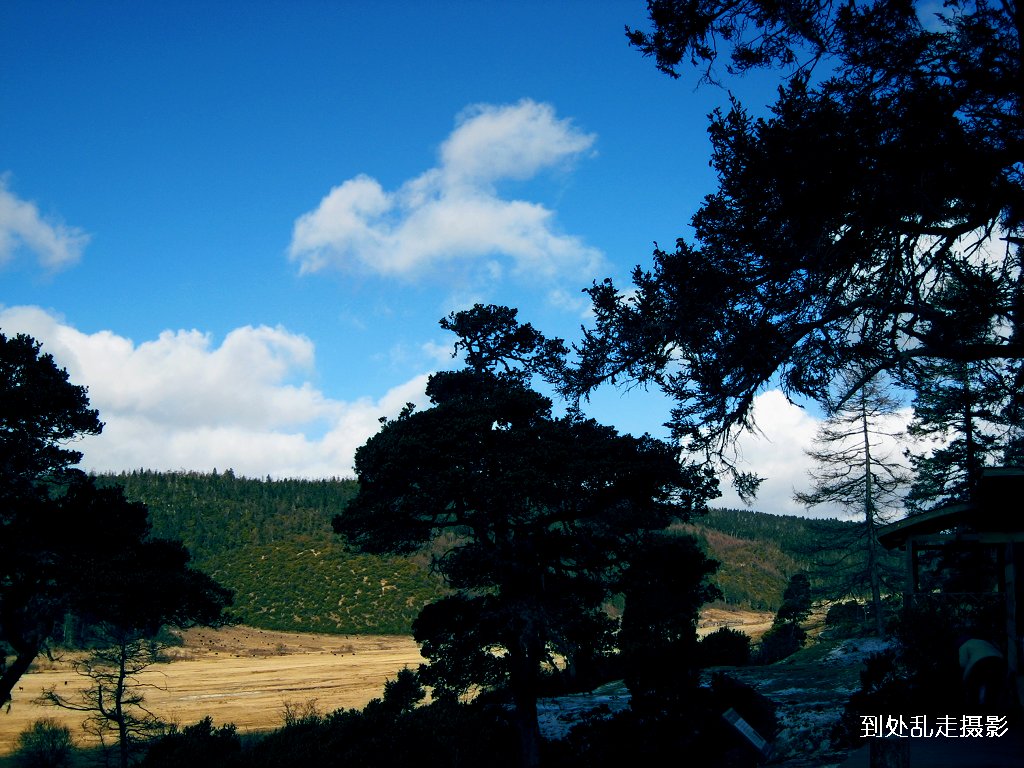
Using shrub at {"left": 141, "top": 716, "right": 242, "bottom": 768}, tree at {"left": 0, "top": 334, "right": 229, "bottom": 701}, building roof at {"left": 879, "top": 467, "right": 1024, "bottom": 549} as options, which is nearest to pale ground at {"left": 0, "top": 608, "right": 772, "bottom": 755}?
shrub at {"left": 141, "top": 716, "right": 242, "bottom": 768}

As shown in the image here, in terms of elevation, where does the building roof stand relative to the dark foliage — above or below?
above

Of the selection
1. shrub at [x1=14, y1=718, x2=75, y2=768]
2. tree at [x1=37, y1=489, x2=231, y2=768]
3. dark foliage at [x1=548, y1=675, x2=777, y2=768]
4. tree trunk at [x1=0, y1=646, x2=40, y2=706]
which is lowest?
shrub at [x1=14, y1=718, x2=75, y2=768]

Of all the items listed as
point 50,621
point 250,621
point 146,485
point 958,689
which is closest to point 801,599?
point 958,689

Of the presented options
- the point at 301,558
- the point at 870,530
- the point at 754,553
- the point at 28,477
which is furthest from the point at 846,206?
the point at 754,553

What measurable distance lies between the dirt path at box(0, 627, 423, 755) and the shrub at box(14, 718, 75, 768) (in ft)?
2.37

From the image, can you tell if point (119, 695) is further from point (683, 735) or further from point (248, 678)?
point (248, 678)

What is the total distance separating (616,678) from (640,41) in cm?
2930

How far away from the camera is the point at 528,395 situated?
2005 centimetres

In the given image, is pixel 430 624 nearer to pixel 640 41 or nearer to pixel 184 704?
pixel 640 41

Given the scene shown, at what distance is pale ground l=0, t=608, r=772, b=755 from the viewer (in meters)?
37.5

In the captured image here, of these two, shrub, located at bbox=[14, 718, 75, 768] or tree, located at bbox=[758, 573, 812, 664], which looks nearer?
shrub, located at bbox=[14, 718, 75, 768]

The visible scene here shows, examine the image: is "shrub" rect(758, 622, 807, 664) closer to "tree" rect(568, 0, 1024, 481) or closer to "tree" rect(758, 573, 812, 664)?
"tree" rect(758, 573, 812, 664)

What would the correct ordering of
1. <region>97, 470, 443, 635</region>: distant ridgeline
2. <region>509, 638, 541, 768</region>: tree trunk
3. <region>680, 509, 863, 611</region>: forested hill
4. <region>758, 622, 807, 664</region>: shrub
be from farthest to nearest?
<region>680, 509, 863, 611</region>: forested hill
<region>97, 470, 443, 635</region>: distant ridgeline
<region>758, 622, 807, 664</region>: shrub
<region>509, 638, 541, 768</region>: tree trunk

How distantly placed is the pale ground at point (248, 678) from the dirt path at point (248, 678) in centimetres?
5
